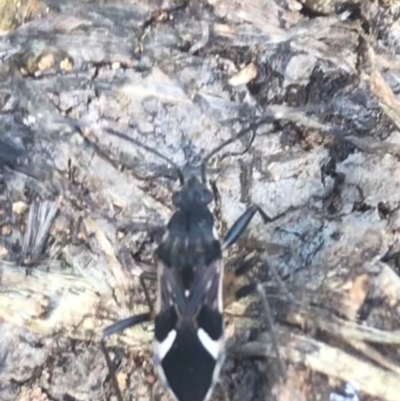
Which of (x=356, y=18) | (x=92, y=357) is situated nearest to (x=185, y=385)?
(x=92, y=357)

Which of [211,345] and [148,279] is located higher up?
[148,279]

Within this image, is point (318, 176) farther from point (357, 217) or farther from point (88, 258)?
point (88, 258)

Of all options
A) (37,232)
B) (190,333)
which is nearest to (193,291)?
(190,333)

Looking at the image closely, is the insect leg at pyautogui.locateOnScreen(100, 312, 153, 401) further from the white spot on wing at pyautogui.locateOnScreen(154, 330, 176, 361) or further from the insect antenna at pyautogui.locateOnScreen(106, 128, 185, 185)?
the insect antenna at pyautogui.locateOnScreen(106, 128, 185, 185)

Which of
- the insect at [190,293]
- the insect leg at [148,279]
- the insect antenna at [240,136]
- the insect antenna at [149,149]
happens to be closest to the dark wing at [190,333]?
the insect at [190,293]

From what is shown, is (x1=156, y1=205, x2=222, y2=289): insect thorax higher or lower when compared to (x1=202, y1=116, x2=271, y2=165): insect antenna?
lower

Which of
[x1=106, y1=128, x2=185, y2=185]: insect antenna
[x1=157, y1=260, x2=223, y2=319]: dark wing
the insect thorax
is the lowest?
[x1=157, y1=260, x2=223, y2=319]: dark wing

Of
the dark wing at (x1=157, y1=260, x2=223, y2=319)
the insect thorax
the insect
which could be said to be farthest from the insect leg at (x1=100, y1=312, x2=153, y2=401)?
the insect thorax

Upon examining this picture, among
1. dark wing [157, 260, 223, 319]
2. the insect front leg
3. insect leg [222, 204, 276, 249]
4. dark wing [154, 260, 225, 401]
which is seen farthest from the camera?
insect leg [222, 204, 276, 249]

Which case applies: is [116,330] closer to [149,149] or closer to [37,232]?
[37,232]
